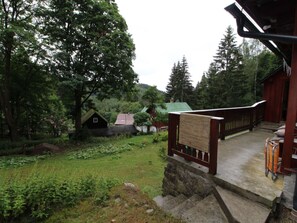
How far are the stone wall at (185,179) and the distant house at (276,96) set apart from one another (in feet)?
22.4

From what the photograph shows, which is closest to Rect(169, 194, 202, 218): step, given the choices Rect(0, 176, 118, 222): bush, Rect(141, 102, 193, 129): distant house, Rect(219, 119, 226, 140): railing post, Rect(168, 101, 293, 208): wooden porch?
Rect(168, 101, 293, 208): wooden porch

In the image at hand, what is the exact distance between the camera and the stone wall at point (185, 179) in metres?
3.27

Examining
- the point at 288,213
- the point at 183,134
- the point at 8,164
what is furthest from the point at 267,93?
the point at 8,164

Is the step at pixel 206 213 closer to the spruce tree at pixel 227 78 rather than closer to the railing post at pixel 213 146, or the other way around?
the railing post at pixel 213 146

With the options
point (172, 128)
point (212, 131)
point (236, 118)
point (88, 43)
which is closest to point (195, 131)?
point (212, 131)

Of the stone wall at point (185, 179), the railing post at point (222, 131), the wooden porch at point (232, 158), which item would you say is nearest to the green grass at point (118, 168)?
the stone wall at point (185, 179)

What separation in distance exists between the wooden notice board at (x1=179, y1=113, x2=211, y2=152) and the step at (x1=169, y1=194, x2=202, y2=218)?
0.85 meters

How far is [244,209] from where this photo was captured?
8.05ft

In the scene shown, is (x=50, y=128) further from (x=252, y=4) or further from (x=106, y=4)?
(x=252, y=4)

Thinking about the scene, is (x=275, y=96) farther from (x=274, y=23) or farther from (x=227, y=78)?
(x=227, y=78)

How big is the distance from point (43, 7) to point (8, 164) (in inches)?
400

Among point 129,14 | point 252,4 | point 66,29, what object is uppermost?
point 129,14

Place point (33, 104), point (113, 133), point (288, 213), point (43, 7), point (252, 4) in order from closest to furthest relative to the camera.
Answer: point (288, 213), point (252, 4), point (43, 7), point (33, 104), point (113, 133)

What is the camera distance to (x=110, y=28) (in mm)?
13531
